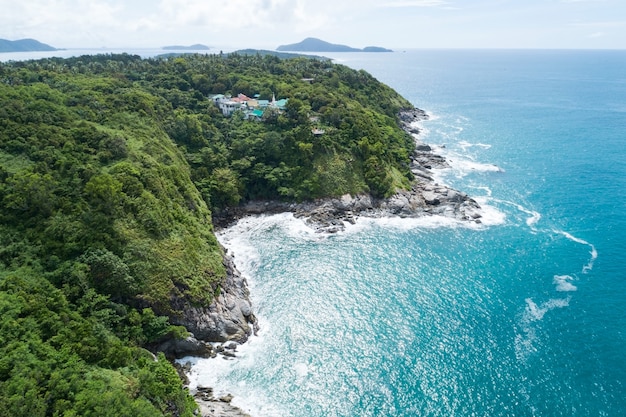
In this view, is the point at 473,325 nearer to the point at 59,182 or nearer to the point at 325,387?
the point at 325,387

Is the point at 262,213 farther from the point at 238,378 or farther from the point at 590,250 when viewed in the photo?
the point at 590,250

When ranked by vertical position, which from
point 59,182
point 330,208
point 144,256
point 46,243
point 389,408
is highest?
point 59,182

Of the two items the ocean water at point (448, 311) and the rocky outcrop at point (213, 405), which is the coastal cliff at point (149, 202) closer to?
the rocky outcrop at point (213, 405)

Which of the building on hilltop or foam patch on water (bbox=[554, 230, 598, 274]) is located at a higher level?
the building on hilltop

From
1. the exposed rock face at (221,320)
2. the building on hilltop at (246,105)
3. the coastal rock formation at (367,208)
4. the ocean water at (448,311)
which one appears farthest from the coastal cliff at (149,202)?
the ocean water at (448,311)

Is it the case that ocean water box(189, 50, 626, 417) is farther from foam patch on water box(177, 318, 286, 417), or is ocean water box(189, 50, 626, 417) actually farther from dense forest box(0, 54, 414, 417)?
dense forest box(0, 54, 414, 417)

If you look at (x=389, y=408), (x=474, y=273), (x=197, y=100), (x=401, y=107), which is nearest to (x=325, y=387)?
(x=389, y=408)

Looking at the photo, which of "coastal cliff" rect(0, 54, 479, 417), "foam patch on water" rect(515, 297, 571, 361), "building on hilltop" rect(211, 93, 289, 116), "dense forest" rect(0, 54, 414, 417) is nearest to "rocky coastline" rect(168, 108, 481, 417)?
"coastal cliff" rect(0, 54, 479, 417)

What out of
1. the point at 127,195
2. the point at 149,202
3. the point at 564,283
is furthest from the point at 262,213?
the point at 564,283
